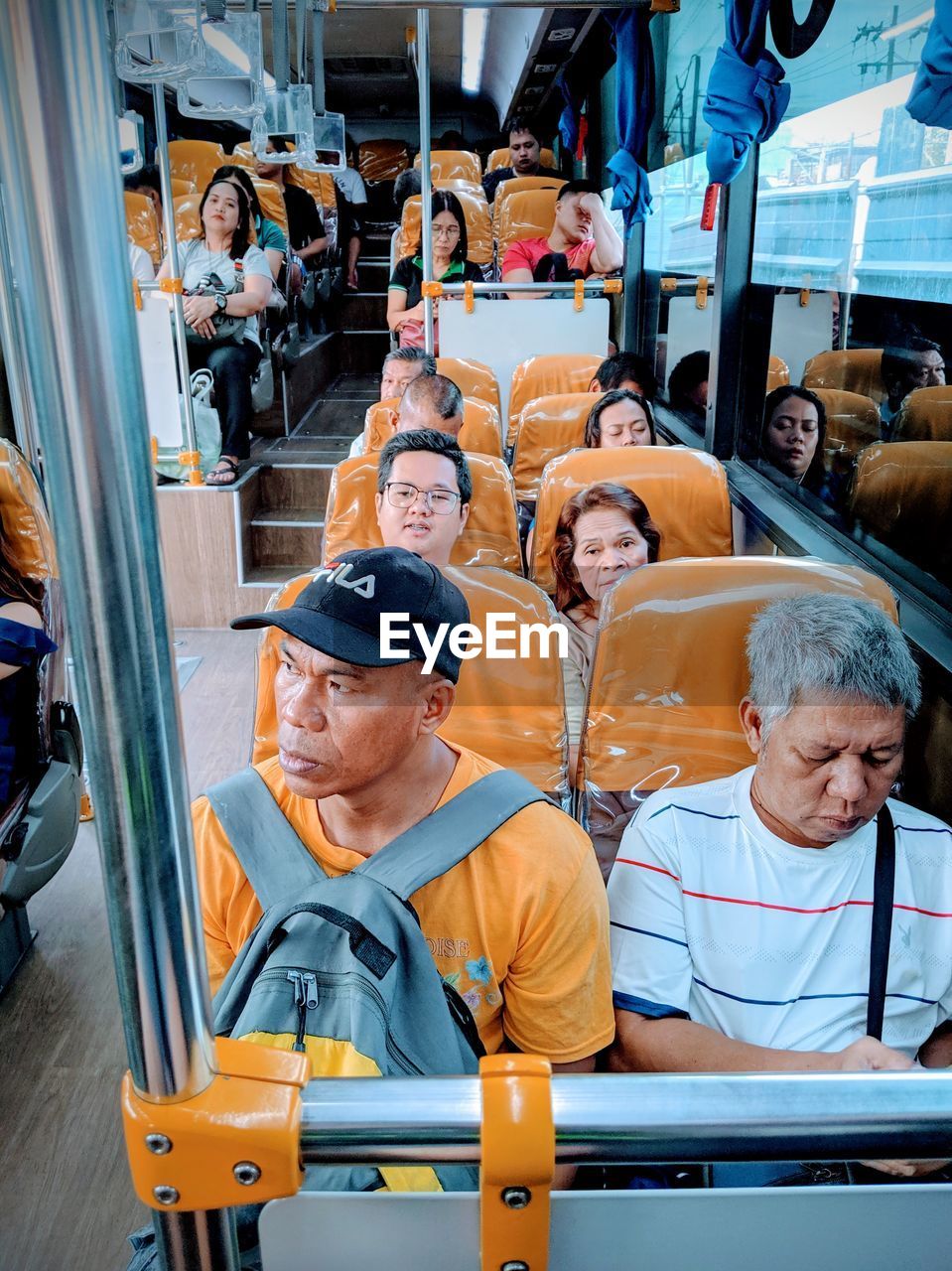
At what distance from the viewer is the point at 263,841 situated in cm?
103

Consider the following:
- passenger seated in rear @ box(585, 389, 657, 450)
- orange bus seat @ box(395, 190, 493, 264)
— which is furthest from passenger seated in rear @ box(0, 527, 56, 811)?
orange bus seat @ box(395, 190, 493, 264)

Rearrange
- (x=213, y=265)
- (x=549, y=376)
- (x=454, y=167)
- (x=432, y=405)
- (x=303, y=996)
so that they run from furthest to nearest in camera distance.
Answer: (x=454, y=167)
(x=213, y=265)
(x=549, y=376)
(x=432, y=405)
(x=303, y=996)

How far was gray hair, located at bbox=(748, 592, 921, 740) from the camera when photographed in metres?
1.20

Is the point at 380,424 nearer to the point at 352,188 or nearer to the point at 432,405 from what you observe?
the point at 432,405

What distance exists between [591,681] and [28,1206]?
118cm

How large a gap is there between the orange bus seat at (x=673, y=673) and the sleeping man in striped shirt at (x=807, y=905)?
0.97ft

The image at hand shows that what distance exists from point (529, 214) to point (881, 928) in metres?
5.39

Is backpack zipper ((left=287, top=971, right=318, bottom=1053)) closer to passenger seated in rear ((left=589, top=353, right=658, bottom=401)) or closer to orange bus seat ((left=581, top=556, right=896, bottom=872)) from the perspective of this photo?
orange bus seat ((left=581, top=556, right=896, bottom=872))

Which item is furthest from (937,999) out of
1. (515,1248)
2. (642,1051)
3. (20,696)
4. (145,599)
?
(20,696)

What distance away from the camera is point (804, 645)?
124cm

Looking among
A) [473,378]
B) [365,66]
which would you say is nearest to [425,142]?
[473,378]

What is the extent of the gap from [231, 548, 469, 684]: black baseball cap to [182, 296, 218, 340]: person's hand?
12.0 feet

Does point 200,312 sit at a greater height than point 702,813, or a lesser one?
greater

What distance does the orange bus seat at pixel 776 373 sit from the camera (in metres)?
3.06
